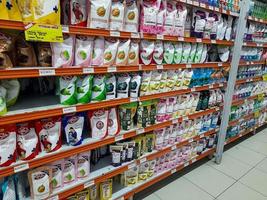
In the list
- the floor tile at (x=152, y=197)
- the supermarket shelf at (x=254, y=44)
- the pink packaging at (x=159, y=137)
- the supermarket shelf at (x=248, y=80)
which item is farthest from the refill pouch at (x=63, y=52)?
the supermarket shelf at (x=248, y=80)

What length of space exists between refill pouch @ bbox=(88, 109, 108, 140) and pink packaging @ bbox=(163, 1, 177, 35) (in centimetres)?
85

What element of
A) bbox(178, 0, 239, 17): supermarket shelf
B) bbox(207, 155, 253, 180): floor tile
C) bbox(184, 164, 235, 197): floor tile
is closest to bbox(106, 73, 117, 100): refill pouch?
bbox(178, 0, 239, 17): supermarket shelf

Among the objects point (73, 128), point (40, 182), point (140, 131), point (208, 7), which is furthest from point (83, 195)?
point (208, 7)

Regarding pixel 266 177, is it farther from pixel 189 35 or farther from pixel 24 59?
pixel 24 59

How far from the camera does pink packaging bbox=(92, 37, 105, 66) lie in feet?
4.88

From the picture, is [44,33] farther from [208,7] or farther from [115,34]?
[208,7]

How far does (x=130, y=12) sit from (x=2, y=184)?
1430mm

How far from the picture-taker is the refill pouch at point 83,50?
4.61 ft

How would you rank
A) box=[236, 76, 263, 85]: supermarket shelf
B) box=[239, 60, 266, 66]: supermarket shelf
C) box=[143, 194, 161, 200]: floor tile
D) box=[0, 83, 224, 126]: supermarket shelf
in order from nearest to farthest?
box=[0, 83, 224, 126]: supermarket shelf → box=[143, 194, 161, 200]: floor tile → box=[239, 60, 266, 66]: supermarket shelf → box=[236, 76, 263, 85]: supermarket shelf

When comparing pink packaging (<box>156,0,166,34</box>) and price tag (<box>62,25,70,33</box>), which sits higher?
pink packaging (<box>156,0,166,34</box>)

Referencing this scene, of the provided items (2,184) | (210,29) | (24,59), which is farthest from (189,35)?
(2,184)

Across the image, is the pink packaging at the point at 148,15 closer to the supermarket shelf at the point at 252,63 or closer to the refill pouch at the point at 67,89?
the refill pouch at the point at 67,89

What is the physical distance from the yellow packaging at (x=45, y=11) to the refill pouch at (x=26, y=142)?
2.09 ft

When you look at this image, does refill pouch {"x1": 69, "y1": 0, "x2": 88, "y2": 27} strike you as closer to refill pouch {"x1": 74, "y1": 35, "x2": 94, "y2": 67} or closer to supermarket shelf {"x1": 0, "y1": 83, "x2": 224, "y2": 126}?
refill pouch {"x1": 74, "y1": 35, "x2": 94, "y2": 67}
